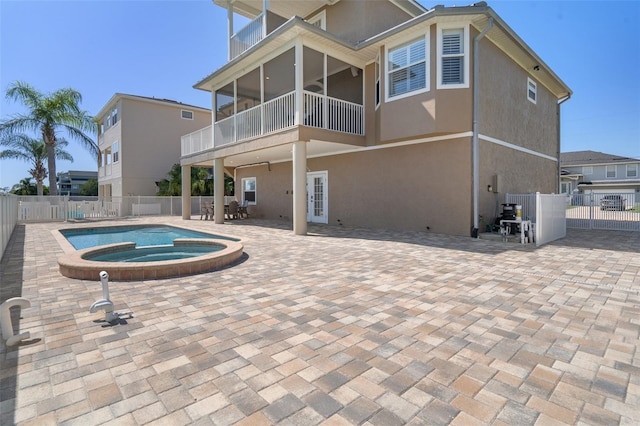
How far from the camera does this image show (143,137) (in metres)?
24.3

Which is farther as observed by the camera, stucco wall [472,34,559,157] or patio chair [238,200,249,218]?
patio chair [238,200,249,218]

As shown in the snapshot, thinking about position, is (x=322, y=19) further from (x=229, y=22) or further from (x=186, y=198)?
(x=186, y=198)

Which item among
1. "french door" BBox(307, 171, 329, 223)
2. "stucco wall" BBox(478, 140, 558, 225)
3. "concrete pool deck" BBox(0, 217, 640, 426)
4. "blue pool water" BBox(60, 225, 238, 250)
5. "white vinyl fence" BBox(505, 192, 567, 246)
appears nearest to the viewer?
"concrete pool deck" BBox(0, 217, 640, 426)

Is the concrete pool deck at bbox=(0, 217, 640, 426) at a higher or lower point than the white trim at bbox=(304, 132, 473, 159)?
lower

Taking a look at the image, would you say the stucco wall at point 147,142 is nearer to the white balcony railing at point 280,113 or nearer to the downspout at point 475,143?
the white balcony railing at point 280,113

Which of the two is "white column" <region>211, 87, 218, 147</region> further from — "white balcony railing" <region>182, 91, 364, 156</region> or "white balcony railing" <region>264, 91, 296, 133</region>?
"white balcony railing" <region>264, 91, 296, 133</region>

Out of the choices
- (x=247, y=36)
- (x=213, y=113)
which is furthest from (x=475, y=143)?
(x=213, y=113)

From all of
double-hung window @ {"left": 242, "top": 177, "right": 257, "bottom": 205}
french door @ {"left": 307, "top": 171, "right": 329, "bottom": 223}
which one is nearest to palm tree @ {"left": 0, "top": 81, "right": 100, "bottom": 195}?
double-hung window @ {"left": 242, "top": 177, "right": 257, "bottom": 205}

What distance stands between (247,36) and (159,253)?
9.52 metres

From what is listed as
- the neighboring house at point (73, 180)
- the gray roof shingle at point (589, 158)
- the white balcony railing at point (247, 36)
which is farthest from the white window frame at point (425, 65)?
the neighboring house at point (73, 180)

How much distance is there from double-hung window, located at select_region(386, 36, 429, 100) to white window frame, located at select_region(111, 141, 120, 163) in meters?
22.1

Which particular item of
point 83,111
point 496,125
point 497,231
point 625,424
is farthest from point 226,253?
point 83,111

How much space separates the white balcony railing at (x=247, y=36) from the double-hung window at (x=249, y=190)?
709cm

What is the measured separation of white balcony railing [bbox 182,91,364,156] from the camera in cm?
1078
